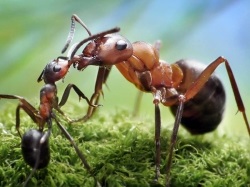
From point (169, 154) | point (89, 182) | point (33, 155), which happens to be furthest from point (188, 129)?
point (33, 155)

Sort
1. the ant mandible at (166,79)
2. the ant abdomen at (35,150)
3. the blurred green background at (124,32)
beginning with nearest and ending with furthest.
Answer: the ant abdomen at (35,150) → the ant mandible at (166,79) → the blurred green background at (124,32)

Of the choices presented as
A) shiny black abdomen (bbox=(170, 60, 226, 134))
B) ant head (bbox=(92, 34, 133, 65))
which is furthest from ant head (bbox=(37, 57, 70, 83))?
shiny black abdomen (bbox=(170, 60, 226, 134))

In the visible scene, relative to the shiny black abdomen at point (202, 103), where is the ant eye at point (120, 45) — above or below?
above

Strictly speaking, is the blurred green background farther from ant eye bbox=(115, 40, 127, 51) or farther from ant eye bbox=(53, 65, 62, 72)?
ant eye bbox=(53, 65, 62, 72)

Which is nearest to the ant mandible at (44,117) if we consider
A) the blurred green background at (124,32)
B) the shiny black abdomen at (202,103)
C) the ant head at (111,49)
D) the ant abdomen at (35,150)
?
the ant abdomen at (35,150)

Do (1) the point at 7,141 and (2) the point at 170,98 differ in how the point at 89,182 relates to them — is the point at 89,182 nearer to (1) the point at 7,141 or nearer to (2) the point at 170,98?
(1) the point at 7,141

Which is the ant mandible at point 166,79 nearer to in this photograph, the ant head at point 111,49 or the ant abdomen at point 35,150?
the ant head at point 111,49

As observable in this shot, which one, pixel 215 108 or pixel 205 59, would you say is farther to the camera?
pixel 205 59
